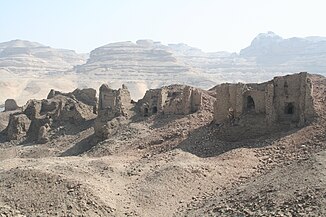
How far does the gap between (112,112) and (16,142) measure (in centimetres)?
749

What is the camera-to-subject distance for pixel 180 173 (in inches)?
790

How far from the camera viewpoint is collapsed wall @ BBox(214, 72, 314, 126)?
23.3m

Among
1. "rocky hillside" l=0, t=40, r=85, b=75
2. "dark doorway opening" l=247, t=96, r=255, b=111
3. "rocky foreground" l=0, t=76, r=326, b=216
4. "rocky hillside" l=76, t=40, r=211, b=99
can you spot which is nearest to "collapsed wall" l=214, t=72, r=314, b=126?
"dark doorway opening" l=247, t=96, r=255, b=111

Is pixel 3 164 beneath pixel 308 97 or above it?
beneath

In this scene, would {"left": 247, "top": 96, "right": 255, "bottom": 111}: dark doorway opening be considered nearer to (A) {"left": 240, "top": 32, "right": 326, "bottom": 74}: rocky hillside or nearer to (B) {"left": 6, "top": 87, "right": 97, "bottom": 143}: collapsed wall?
(B) {"left": 6, "top": 87, "right": 97, "bottom": 143}: collapsed wall

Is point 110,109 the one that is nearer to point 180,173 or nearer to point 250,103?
point 250,103

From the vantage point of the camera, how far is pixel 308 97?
23188mm

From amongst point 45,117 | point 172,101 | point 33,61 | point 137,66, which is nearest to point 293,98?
point 172,101

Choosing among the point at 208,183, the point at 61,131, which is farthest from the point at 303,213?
the point at 61,131

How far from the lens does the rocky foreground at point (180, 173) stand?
15.9 m

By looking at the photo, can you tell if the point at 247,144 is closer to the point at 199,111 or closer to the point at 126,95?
the point at 199,111

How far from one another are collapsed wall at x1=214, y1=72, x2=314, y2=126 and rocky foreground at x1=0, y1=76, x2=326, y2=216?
2.35 ft

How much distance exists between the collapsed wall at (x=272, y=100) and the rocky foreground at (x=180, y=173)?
0.72 meters

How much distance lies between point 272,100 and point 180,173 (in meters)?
6.60
